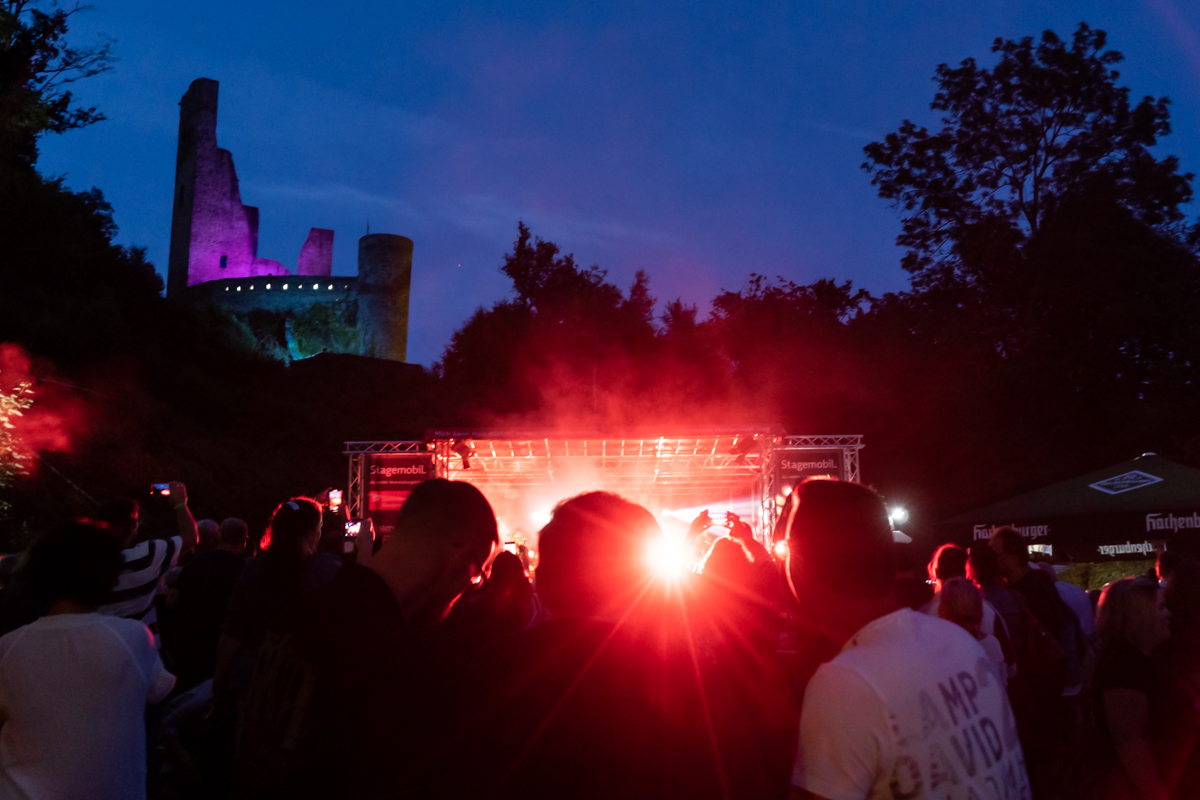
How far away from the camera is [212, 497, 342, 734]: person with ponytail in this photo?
149 inches

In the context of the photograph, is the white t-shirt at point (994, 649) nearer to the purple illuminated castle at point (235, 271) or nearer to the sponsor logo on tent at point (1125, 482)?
the sponsor logo on tent at point (1125, 482)

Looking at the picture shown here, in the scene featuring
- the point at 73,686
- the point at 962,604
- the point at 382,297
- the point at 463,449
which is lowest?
the point at 73,686

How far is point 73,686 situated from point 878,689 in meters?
2.22

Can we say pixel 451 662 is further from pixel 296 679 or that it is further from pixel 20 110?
pixel 20 110

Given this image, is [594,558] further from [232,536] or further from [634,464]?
[634,464]

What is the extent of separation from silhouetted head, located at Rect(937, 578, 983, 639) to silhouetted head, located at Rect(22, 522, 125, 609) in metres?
3.13

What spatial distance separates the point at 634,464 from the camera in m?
18.7

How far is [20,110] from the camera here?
21.2 meters

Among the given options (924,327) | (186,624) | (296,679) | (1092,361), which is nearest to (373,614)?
(296,679)

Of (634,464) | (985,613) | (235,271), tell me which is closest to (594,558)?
(985,613)

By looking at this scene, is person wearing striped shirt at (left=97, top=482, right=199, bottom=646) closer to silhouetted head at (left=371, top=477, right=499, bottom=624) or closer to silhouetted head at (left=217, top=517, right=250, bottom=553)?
silhouetted head at (left=217, top=517, right=250, bottom=553)

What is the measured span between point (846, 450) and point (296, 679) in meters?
13.9

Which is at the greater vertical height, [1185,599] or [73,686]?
[1185,599]

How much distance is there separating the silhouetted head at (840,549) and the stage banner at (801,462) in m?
13.4
